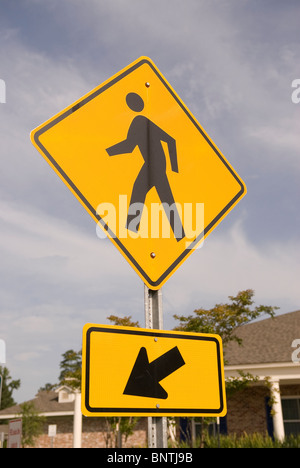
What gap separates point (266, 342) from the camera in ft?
73.7

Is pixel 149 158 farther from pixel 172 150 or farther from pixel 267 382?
pixel 267 382

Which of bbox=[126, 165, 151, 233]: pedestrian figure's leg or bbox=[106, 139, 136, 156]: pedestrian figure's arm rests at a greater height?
bbox=[106, 139, 136, 156]: pedestrian figure's arm

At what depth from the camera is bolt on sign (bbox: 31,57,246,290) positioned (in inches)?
97.3

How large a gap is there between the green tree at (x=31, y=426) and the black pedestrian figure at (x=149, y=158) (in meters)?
31.6

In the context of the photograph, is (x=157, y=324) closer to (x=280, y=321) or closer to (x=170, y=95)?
(x=170, y=95)

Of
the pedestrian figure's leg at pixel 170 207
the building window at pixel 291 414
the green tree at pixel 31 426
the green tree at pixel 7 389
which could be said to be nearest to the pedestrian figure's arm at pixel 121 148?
the pedestrian figure's leg at pixel 170 207

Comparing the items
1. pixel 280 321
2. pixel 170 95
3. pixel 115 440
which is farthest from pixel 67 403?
pixel 170 95

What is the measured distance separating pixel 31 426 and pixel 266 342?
57.9 feet

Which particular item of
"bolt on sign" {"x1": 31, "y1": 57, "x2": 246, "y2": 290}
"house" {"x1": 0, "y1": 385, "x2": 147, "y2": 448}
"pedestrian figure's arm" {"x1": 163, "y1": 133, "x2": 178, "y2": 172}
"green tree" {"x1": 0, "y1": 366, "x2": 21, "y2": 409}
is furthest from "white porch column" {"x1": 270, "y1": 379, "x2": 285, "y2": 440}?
"green tree" {"x1": 0, "y1": 366, "x2": 21, "y2": 409}

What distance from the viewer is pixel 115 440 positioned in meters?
22.3

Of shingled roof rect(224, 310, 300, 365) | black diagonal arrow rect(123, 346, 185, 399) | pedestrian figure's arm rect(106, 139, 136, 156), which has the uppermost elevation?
shingled roof rect(224, 310, 300, 365)

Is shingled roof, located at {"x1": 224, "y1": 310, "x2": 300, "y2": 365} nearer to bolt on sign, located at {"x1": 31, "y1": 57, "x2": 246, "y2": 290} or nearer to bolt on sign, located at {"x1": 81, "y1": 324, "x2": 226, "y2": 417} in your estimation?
bolt on sign, located at {"x1": 31, "y1": 57, "x2": 246, "y2": 290}

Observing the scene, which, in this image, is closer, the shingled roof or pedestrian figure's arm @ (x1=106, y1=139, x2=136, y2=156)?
pedestrian figure's arm @ (x1=106, y1=139, x2=136, y2=156)
